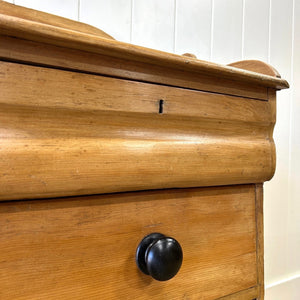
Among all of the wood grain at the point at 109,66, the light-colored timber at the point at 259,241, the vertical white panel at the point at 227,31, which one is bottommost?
the light-colored timber at the point at 259,241

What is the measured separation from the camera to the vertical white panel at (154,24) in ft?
2.70

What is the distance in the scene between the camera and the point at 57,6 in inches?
27.8

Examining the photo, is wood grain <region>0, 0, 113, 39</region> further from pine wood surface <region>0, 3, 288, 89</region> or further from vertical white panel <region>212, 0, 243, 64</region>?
vertical white panel <region>212, 0, 243, 64</region>

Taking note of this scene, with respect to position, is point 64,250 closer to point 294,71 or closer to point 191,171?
point 191,171

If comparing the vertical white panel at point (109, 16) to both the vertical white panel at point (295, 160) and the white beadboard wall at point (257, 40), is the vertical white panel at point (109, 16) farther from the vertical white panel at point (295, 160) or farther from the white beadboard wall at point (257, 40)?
the vertical white panel at point (295, 160)

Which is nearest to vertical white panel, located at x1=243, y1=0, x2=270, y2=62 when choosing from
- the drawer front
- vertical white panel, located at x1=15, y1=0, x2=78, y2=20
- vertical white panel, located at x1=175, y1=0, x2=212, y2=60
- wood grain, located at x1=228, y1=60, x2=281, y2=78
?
vertical white panel, located at x1=175, y1=0, x2=212, y2=60

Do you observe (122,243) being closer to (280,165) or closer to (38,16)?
→ (38,16)

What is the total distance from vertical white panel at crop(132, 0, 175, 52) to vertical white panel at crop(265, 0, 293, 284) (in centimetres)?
47

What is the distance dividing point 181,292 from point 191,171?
173mm

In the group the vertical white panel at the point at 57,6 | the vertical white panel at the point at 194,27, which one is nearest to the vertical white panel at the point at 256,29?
the vertical white panel at the point at 194,27

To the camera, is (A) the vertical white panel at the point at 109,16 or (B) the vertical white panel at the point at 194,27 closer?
(A) the vertical white panel at the point at 109,16

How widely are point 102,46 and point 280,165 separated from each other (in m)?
1.01

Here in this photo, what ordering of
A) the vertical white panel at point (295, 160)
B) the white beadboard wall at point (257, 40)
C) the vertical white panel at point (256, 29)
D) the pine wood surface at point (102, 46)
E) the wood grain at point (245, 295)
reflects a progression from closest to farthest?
the pine wood surface at point (102, 46), the wood grain at point (245, 295), the white beadboard wall at point (257, 40), the vertical white panel at point (256, 29), the vertical white panel at point (295, 160)

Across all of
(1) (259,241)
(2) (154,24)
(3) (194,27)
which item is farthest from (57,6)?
(1) (259,241)
